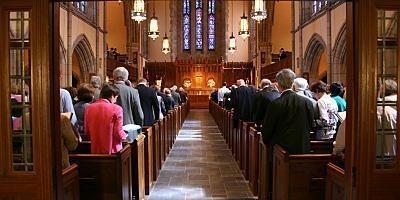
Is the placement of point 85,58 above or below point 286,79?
above

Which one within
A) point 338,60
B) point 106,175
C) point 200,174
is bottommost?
point 200,174

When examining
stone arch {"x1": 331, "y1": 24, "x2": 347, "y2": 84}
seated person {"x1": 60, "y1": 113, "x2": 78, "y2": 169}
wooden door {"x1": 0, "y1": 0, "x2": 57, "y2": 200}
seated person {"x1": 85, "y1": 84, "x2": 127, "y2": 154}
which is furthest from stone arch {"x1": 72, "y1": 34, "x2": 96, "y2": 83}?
wooden door {"x1": 0, "y1": 0, "x2": 57, "y2": 200}

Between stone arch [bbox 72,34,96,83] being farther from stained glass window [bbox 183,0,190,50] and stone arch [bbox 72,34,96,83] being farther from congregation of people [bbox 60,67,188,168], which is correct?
stained glass window [bbox 183,0,190,50]

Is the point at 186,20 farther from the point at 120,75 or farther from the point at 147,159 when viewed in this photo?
the point at 120,75

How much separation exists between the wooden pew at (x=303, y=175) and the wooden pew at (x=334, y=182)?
289 mm

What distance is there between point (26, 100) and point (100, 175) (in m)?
1.53

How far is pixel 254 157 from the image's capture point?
6.56 metres

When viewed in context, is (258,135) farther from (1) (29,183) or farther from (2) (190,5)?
(2) (190,5)

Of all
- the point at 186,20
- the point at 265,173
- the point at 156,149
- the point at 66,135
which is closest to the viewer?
the point at 66,135

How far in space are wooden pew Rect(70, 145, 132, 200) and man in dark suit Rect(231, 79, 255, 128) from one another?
4.62m

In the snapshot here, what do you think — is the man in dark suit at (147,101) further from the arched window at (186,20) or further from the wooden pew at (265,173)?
the arched window at (186,20)

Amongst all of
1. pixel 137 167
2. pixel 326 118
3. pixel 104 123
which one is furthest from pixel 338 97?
pixel 104 123

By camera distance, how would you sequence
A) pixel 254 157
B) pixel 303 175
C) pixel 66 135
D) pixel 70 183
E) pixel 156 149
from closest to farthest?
pixel 70 183
pixel 66 135
pixel 303 175
pixel 254 157
pixel 156 149

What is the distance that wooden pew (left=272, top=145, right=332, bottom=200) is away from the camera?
4.30 m
